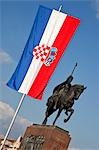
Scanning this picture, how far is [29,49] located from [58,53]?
1277mm

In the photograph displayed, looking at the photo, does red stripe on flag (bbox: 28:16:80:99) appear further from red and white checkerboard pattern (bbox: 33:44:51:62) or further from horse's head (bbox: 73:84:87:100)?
horse's head (bbox: 73:84:87:100)

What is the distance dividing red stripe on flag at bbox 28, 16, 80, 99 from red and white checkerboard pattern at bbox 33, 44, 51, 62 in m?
0.36

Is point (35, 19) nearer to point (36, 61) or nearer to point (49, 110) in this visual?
point (36, 61)

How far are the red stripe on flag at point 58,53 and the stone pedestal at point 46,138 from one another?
1653mm

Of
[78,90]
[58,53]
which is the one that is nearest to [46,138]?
[78,90]

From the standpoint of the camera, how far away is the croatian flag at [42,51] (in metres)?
19.2

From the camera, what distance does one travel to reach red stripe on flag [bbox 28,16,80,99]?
62.4ft

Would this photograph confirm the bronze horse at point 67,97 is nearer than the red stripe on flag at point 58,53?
No

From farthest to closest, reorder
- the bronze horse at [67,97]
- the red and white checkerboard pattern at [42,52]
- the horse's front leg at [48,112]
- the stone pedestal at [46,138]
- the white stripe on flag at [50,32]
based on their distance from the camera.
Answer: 1. the horse's front leg at [48,112]
2. the bronze horse at [67,97]
3. the red and white checkerboard pattern at [42,52]
4. the white stripe on flag at [50,32]
5. the stone pedestal at [46,138]

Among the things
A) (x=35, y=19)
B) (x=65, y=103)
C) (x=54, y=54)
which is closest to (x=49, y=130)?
(x=65, y=103)

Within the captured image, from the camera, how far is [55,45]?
19.8m

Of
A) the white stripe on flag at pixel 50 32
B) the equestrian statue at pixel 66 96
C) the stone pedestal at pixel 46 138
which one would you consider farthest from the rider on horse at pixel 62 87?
the white stripe on flag at pixel 50 32

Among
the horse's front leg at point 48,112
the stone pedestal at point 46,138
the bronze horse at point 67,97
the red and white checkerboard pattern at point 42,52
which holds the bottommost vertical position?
the stone pedestal at point 46,138

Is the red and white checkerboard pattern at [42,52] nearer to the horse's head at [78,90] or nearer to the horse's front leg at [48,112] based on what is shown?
the horse's head at [78,90]
